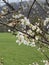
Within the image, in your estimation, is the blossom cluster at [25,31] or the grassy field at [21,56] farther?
the grassy field at [21,56]

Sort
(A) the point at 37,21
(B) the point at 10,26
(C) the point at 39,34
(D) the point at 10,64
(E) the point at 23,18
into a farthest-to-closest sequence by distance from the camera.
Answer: (D) the point at 10,64
(A) the point at 37,21
(E) the point at 23,18
(C) the point at 39,34
(B) the point at 10,26

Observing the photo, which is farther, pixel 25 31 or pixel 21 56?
pixel 21 56

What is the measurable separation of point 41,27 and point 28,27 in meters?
0.10

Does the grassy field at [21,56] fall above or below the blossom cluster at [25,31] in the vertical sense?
below

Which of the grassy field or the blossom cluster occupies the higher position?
the blossom cluster

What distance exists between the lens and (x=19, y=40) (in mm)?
2002

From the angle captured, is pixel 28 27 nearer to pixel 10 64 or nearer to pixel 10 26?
pixel 10 26

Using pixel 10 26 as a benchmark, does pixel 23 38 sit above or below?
below

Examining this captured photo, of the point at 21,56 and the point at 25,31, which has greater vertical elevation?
the point at 25,31

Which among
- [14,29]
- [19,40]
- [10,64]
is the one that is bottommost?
[10,64]

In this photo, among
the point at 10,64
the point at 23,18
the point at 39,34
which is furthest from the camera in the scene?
the point at 10,64

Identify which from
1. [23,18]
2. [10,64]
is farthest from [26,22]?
[10,64]

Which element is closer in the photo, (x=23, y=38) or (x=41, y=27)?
(x=23, y=38)

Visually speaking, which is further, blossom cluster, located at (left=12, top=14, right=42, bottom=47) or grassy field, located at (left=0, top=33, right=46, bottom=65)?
grassy field, located at (left=0, top=33, right=46, bottom=65)
